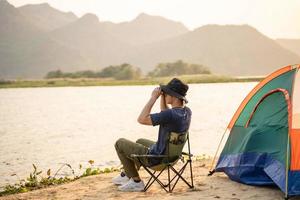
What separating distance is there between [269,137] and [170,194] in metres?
2.10

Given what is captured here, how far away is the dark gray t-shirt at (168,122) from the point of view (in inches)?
281

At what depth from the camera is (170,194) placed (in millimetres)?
7652

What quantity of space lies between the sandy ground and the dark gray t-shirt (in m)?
0.82

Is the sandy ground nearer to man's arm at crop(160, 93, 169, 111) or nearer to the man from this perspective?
the man

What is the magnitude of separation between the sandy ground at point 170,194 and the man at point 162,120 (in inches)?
16.2

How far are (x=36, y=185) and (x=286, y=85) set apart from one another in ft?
17.5

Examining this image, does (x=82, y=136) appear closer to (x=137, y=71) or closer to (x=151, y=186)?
(x=151, y=186)

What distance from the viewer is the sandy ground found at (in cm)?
746

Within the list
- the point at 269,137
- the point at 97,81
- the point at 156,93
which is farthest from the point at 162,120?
the point at 97,81

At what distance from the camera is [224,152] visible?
9.15 meters

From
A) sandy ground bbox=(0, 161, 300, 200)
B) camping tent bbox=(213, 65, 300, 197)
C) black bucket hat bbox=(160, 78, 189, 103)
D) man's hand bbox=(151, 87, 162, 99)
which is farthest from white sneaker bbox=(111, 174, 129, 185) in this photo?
black bucket hat bbox=(160, 78, 189, 103)

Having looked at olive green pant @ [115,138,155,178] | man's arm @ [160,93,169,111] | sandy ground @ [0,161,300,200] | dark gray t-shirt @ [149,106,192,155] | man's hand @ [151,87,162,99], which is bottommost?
sandy ground @ [0,161,300,200]

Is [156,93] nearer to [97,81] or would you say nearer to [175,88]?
[175,88]

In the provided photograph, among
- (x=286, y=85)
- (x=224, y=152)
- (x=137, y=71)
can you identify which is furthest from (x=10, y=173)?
(x=137, y=71)
